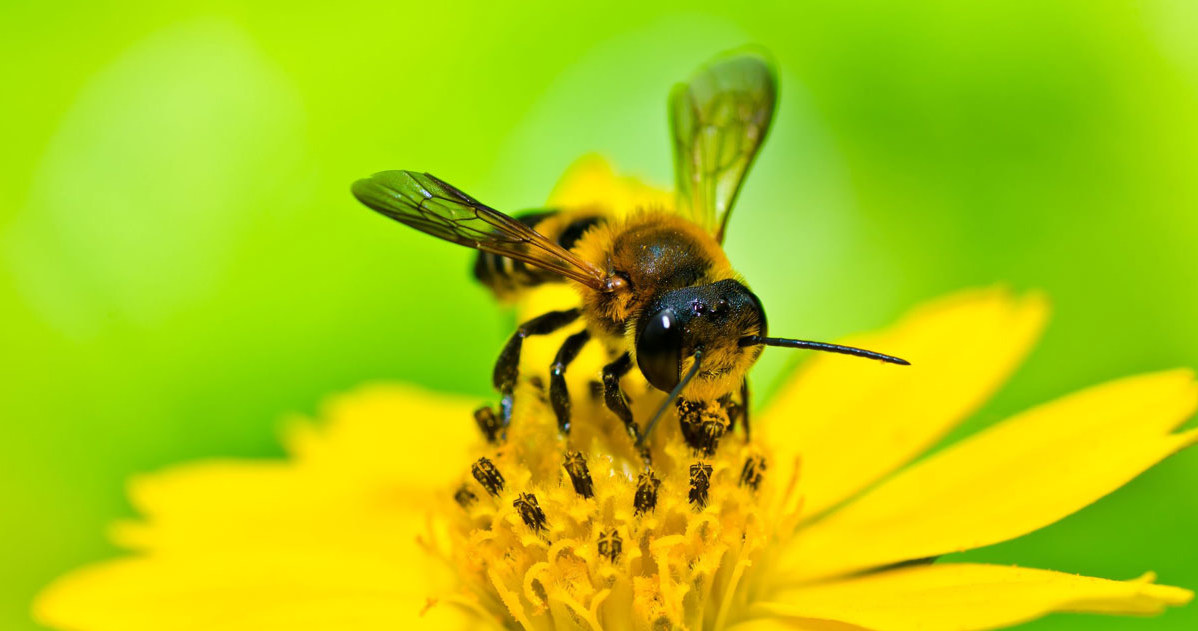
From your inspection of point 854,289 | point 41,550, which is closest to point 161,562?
point 41,550

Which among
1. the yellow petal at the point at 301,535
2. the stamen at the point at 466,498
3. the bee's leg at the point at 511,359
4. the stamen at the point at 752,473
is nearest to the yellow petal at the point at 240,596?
the yellow petal at the point at 301,535

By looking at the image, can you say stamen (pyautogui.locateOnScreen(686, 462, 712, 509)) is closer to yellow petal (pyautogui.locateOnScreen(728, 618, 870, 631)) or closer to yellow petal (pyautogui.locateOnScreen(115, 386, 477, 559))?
yellow petal (pyautogui.locateOnScreen(728, 618, 870, 631))

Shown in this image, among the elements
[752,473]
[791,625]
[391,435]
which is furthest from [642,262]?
[391,435]

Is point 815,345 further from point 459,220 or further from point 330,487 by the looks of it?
point 330,487

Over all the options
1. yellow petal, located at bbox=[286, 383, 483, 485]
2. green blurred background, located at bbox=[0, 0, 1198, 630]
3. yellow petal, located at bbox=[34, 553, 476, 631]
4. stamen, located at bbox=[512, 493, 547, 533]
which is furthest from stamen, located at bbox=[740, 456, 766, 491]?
green blurred background, located at bbox=[0, 0, 1198, 630]

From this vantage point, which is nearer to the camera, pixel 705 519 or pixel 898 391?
pixel 705 519

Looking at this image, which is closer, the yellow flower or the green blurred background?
the yellow flower
